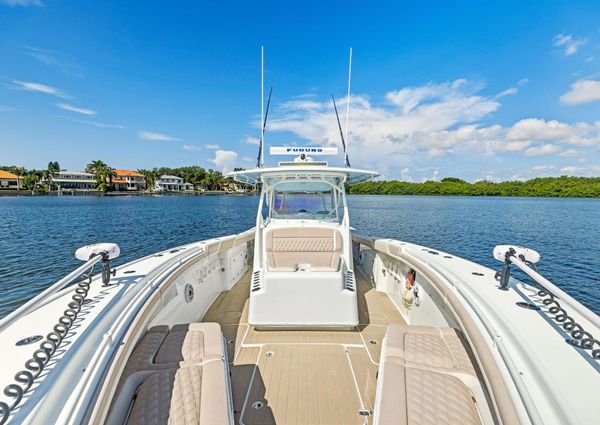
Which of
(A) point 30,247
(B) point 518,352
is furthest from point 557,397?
(A) point 30,247

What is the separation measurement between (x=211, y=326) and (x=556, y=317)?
8.38 ft

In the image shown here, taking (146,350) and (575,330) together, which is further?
(146,350)

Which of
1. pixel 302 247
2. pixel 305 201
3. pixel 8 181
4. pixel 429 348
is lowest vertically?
pixel 429 348

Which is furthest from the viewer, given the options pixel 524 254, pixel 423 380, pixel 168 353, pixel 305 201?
pixel 305 201

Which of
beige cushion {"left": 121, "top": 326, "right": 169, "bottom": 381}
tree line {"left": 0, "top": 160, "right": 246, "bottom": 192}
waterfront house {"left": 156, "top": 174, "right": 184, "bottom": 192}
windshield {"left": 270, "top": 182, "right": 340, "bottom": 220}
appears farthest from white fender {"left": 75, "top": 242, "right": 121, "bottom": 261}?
waterfront house {"left": 156, "top": 174, "right": 184, "bottom": 192}

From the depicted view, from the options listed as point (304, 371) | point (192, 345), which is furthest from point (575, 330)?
point (192, 345)

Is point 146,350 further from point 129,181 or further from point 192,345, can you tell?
point 129,181

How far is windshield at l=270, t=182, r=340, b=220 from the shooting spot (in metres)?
5.16

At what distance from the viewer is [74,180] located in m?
70.6

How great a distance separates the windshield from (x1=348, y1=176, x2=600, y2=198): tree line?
58.1 metres

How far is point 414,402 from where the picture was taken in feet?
5.41

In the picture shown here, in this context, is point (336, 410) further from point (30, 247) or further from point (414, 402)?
point (30, 247)

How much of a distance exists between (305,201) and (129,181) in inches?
3295

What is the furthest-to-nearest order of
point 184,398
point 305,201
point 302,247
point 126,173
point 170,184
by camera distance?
point 170,184 < point 126,173 < point 305,201 < point 302,247 < point 184,398
